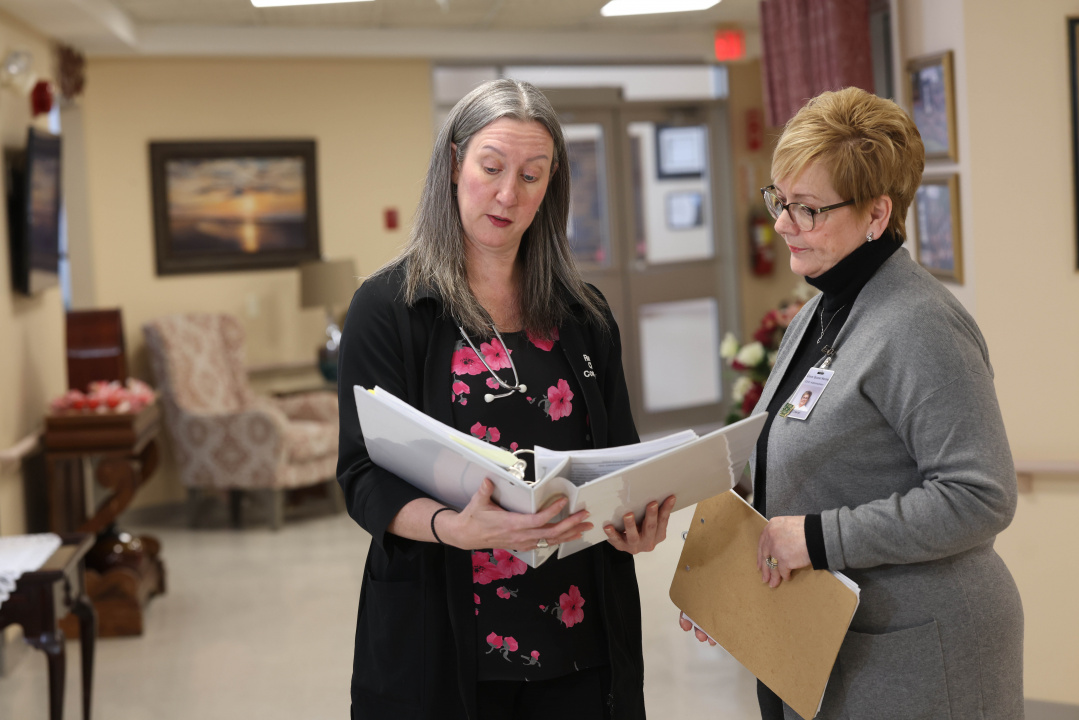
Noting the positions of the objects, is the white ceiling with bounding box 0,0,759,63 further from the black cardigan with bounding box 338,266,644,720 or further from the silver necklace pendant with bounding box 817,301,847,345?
the silver necklace pendant with bounding box 817,301,847,345

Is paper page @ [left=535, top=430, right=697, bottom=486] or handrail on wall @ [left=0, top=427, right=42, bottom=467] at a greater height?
paper page @ [left=535, top=430, right=697, bottom=486]

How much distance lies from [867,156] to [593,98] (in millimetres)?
6287

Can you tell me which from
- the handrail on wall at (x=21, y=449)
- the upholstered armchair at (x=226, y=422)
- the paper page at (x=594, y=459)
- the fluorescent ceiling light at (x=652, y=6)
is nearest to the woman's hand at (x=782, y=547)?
the paper page at (x=594, y=459)

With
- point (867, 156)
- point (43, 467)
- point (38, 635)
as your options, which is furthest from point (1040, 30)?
point (43, 467)

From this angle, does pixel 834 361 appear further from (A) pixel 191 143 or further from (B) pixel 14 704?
(A) pixel 191 143

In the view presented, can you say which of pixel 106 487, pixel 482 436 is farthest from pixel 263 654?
pixel 482 436

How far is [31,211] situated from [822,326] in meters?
4.01

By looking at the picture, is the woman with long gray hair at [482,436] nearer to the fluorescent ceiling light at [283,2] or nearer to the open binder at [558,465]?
the open binder at [558,465]

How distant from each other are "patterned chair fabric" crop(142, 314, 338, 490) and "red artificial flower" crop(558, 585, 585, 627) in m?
4.25

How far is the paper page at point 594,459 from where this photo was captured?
4.48 ft

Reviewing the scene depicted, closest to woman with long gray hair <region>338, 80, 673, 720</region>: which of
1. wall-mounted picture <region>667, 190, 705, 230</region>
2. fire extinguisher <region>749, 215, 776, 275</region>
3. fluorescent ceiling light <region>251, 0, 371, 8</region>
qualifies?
fluorescent ceiling light <region>251, 0, 371, 8</region>

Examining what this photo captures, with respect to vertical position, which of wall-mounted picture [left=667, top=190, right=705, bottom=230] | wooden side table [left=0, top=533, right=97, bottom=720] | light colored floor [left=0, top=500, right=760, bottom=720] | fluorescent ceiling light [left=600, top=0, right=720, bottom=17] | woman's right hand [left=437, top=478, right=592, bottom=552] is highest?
fluorescent ceiling light [left=600, top=0, right=720, bottom=17]

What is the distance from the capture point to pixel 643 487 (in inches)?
56.6

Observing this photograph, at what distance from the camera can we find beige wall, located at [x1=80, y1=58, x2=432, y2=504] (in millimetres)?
6414
